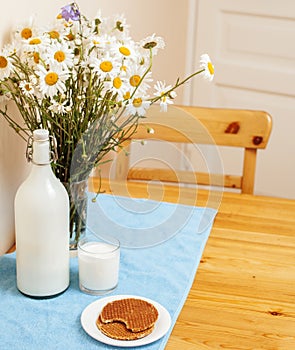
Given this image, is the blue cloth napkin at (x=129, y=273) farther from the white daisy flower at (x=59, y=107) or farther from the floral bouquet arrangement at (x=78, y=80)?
the white daisy flower at (x=59, y=107)

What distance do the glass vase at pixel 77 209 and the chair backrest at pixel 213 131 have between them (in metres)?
0.56

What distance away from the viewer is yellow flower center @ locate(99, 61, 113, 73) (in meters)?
1.15

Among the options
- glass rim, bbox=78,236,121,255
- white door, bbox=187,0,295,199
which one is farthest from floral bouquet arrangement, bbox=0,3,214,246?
white door, bbox=187,0,295,199

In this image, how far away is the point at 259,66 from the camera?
2.84 meters

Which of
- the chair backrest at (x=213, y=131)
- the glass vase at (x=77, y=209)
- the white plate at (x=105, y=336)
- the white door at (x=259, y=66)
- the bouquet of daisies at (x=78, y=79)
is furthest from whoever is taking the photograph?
the white door at (x=259, y=66)

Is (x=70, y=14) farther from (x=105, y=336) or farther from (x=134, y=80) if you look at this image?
(x=105, y=336)

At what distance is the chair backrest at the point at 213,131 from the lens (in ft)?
6.15

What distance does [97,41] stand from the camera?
3.85 ft

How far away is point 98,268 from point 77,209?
16cm

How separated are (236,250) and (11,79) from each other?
1.93ft

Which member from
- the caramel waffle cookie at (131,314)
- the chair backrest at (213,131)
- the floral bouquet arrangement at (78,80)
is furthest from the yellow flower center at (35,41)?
the chair backrest at (213,131)

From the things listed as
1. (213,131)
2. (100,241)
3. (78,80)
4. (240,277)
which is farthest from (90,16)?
(240,277)

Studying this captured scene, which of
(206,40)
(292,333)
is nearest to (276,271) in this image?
(292,333)

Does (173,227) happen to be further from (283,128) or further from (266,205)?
(283,128)
